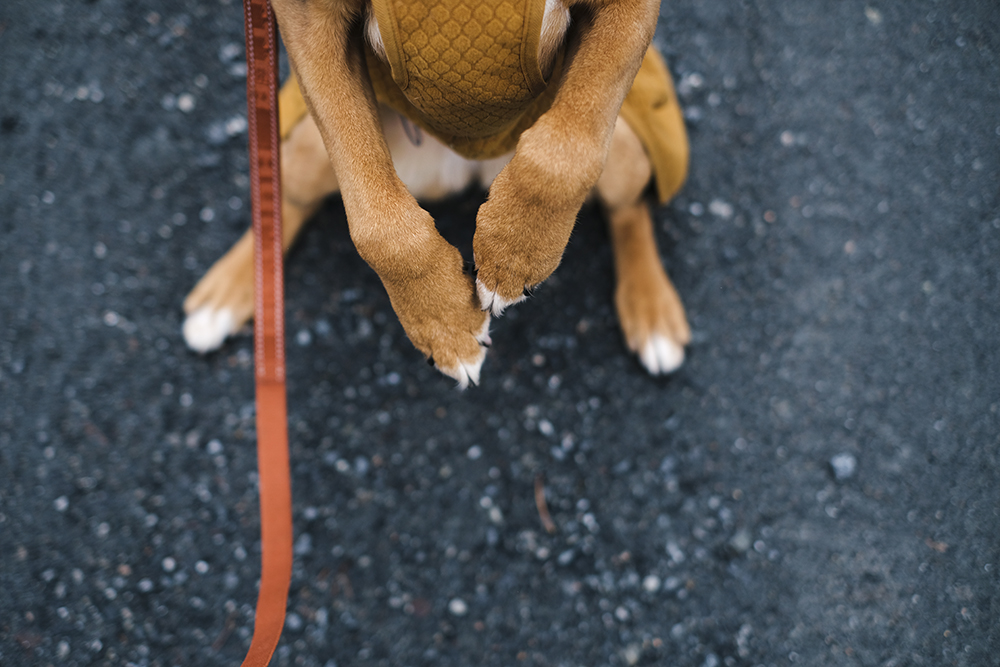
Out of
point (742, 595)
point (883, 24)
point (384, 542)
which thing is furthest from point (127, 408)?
point (883, 24)

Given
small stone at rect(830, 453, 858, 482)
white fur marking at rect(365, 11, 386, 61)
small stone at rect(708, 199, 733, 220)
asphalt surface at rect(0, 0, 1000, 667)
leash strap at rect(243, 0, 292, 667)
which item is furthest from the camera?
small stone at rect(708, 199, 733, 220)

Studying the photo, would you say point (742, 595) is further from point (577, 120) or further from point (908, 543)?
point (577, 120)

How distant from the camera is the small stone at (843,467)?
94.3 inches

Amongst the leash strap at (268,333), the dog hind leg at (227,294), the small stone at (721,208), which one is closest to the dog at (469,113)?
the leash strap at (268,333)

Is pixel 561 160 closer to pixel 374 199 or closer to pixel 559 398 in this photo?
pixel 374 199

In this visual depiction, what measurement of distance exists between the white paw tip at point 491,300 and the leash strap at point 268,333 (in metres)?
0.72

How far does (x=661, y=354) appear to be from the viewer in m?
2.43

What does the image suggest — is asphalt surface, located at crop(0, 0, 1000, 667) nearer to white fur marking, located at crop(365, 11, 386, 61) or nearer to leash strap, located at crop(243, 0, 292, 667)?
leash strap, located at crop(243, 0, 292, 667)

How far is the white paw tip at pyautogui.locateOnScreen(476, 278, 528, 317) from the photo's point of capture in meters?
1.40

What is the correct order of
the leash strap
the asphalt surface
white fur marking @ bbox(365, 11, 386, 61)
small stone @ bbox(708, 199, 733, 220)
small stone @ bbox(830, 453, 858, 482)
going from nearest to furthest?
1. white fur marking @ bbox(365, 11, 386, 61)
2. the leash strap
3. the asphalt surface
4. small stone @ bbox(830, 453, 858, 482)
5. small stone @ bbox(708, 199, 733, 220)

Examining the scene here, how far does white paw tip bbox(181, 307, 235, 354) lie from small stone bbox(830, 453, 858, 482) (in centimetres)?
243

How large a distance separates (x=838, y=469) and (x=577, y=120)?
186cm

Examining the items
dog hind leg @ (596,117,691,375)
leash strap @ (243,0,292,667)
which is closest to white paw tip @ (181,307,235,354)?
leash strap @ (243,0,292,667)

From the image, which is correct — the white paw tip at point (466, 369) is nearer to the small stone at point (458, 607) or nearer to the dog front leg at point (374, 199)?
the dog front leg at point (374, 199)
